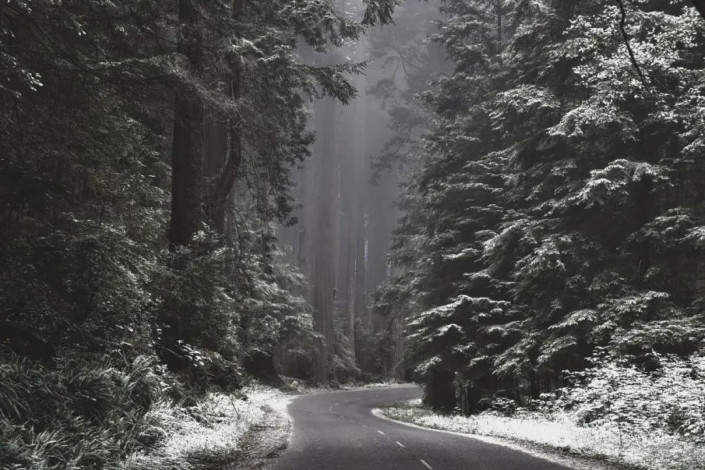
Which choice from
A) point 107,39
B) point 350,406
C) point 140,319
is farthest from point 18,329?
point 350,406

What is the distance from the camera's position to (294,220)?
75.0ft

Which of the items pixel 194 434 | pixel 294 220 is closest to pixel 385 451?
pixel 194 434

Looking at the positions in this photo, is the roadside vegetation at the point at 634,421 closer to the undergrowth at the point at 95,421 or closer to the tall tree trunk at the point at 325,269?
the undergrowth at the point at 95,421

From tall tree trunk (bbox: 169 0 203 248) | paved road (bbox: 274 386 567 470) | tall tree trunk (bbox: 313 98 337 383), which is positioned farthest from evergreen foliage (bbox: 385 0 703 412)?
tall tree trunk (bbox: 313 98 337 383)

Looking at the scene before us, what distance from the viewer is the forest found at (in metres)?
7.83

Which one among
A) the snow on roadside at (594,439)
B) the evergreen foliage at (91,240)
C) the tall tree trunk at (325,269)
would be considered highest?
the tall tree trunk at (325,269)

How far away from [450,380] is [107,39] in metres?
17.5

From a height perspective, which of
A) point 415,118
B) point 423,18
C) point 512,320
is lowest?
point 512,320

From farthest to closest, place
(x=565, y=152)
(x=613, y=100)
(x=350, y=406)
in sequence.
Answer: (x=350, y=406) → (x=565, y=152) → (x=613, y=100)

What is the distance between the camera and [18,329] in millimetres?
7957

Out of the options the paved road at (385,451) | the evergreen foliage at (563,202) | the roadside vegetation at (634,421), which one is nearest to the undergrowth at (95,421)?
the paved road at (385,451)

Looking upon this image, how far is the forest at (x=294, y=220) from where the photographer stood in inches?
308

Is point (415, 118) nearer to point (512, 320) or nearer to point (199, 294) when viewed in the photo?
point (512, 320)

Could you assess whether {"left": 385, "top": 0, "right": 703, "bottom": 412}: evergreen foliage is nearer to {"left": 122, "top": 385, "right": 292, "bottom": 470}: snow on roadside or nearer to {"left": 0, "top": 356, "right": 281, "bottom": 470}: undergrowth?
{"left": 122, "top": 385, "right": 292, "bottom": 470}: snow on roadside
